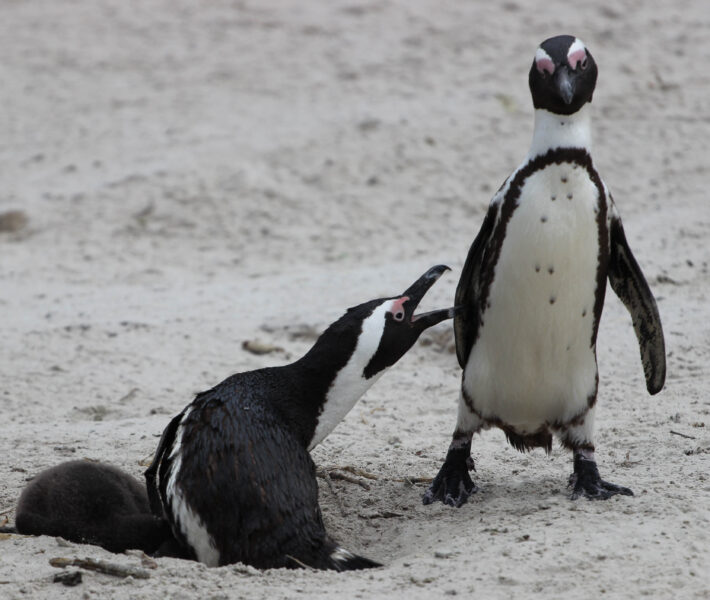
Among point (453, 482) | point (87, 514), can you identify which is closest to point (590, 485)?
point (453, 482)

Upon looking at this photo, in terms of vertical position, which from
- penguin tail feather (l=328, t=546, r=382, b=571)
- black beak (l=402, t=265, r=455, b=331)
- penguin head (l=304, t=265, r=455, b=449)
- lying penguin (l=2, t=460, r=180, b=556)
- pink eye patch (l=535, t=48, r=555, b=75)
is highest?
pink eye patch (l=535, t=48, r=555, b=75)

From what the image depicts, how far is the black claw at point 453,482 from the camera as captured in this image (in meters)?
3.78

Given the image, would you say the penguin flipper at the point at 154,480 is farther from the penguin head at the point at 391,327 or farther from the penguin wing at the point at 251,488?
the penguin head at the point at 391,327

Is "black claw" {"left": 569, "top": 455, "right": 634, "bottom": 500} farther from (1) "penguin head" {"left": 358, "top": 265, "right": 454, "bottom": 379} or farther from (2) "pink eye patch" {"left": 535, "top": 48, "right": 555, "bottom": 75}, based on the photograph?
(2) "pink eye patch" {"left": 535, "top": 48, "right": 555, "bottom": 75}

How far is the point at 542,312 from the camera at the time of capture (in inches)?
139

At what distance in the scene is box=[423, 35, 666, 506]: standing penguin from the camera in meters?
3.47

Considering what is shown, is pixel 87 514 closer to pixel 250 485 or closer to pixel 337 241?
pixel 250 485

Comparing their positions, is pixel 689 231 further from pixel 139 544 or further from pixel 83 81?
pixel 83 81

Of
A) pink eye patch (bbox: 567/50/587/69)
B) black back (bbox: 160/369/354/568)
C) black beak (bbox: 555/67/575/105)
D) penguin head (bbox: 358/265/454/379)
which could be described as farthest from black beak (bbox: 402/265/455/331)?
pink eye patch (bbox: 567/50/587/69)

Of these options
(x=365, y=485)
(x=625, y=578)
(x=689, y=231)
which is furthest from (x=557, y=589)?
(x=689, y=231)

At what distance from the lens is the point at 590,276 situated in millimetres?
3545

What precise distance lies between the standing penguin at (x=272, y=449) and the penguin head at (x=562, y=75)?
67 centimetres

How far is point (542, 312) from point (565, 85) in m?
0.73

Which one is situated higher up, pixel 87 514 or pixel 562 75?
pixel 562 75
